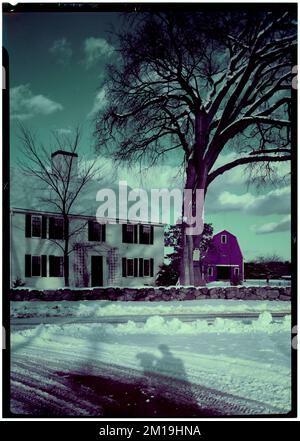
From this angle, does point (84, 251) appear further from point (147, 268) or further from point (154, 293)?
point (154, 293)

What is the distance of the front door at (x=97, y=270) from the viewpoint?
11.2 feet

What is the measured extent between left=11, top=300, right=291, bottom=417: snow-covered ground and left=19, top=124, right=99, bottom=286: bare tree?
0.58 m

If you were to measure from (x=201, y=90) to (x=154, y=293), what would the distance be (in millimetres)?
1867

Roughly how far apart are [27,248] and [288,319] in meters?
2.23

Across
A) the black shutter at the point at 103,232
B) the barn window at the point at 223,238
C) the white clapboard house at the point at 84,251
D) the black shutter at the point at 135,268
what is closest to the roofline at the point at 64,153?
the white clapboard house at the point at 84,251

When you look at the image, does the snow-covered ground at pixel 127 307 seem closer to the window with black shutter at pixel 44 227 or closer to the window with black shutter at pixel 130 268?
the window with black shutter at pixel 130 268

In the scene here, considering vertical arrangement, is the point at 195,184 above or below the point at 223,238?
above

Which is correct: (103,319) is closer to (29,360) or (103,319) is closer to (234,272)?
(29,360)

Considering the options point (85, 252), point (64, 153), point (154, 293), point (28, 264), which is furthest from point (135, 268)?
point (64, 153)

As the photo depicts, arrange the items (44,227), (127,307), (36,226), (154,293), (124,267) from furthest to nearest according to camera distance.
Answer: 1. (124,267)
2. (154,293)
3. (127,307)
4. (44,227)
5. (36,226)

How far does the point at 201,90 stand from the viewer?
356cm

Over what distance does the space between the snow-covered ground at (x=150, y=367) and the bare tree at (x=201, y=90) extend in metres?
0.84

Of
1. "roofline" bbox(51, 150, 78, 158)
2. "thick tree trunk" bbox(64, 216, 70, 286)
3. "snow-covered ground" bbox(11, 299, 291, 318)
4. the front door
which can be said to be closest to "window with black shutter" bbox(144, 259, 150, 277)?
"snow-covered ground" bbox(11, 299, 291, 318)
